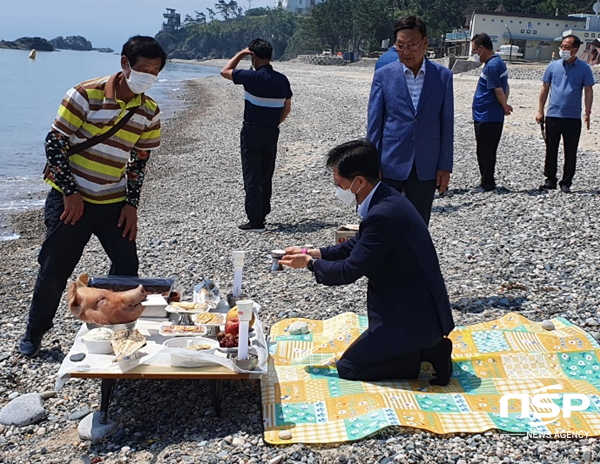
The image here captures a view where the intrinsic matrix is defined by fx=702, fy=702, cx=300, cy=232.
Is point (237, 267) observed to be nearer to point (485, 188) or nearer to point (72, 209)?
point (72, 209)

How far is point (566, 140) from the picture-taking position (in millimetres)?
9734

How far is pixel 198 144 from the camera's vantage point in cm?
1900

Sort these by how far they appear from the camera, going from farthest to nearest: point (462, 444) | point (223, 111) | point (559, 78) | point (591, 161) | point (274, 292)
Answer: point (223, 111) → point (591, 161) → point (559, 78) → point (274, 292) → point (462, 444)

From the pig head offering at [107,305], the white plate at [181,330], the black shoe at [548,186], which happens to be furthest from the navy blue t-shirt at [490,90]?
the pig head offering at [107,305]

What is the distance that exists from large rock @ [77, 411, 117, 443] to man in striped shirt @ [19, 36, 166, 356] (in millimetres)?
1081

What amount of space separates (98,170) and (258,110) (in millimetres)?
3858

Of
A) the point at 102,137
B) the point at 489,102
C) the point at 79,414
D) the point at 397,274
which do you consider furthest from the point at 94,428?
the point at 489,102

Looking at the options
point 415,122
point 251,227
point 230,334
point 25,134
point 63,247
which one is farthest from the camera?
point 25,134

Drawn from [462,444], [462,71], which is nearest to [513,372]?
[462,444]

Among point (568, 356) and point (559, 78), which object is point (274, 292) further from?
point (559, 78)

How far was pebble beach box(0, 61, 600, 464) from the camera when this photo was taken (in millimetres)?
3742

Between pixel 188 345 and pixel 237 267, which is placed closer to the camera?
pixel 188 345

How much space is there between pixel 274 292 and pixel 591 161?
8.26 metres

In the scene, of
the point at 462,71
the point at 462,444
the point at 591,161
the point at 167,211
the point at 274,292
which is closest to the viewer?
the point at 462,444
